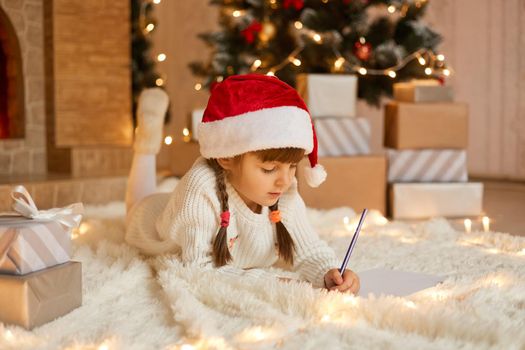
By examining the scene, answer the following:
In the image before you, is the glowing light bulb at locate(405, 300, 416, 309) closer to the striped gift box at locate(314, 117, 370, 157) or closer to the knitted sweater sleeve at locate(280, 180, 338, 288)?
the knitted sweater sleeve at locate(280, 180, 338, 288)

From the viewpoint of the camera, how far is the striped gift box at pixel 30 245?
1.00 metres

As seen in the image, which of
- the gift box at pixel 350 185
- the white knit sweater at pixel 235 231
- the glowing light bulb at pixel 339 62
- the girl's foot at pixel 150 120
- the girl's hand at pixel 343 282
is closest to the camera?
the girl's hand at pixel 343 282

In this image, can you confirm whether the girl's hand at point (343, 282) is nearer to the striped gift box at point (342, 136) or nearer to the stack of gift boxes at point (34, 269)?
the stack of gift boxes at point (34, 269)

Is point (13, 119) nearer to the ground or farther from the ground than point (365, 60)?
nearer to the ground

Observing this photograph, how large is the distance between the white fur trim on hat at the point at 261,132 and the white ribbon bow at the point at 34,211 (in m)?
0.28

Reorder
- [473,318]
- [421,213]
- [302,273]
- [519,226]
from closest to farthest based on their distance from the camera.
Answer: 1. [473,318]
2. [302,273]
3. [519,226]
4. [421,213]

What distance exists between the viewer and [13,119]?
8.98 ft

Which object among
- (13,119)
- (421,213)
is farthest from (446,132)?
(13,119)

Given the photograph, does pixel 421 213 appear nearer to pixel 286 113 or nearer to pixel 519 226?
pixel 519 226

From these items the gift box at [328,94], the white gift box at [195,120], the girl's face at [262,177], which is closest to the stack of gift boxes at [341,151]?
the gift box at [328,94]

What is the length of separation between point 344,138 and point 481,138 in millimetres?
1445

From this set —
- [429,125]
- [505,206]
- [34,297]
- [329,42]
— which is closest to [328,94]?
[329,42]

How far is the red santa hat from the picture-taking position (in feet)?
3.85

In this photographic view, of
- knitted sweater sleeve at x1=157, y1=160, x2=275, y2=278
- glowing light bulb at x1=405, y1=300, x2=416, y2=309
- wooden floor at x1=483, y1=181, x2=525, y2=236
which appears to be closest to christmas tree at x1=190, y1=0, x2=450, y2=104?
wooden floor at x1=483, y1=181, x2=525, y2=236
